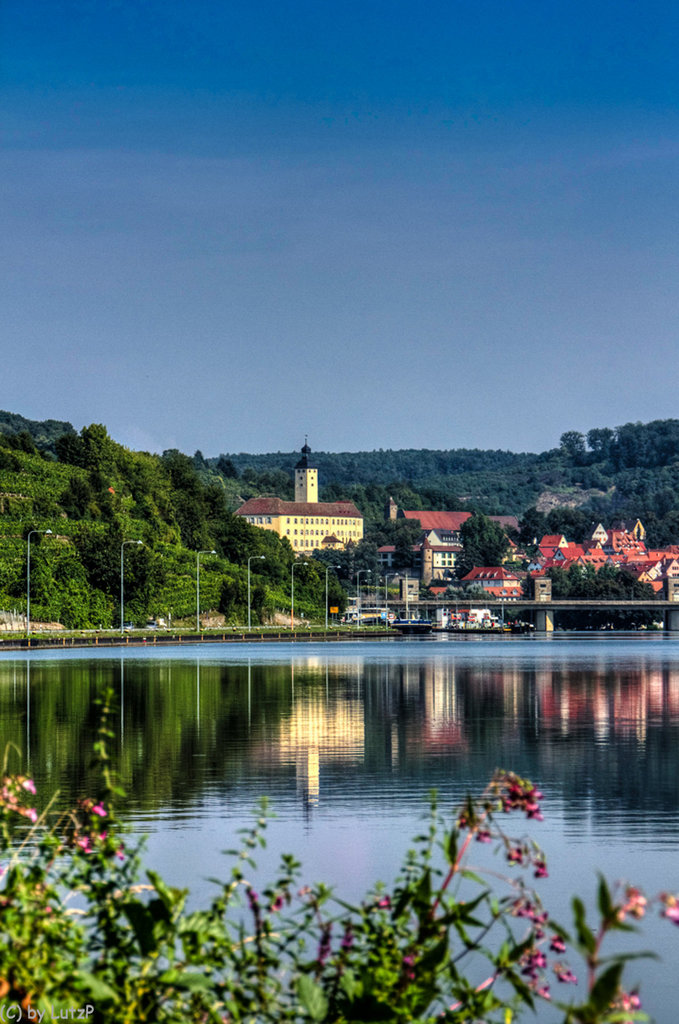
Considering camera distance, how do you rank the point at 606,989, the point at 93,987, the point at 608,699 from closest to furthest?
the point at 606,989 → the point at 93,987 → the point at 608,699

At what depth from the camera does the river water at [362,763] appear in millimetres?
16000

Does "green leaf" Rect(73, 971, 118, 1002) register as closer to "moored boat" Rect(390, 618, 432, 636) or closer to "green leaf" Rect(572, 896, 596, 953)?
"green leaf" Rect(572, 896, 596, 953)

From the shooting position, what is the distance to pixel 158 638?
4240 inches

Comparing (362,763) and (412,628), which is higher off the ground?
(362,763)

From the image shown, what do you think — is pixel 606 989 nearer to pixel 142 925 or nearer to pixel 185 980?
pixel 185 980

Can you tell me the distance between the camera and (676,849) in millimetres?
16828

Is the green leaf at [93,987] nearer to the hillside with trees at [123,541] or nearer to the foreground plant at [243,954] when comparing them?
the foreground plant at [243,954]

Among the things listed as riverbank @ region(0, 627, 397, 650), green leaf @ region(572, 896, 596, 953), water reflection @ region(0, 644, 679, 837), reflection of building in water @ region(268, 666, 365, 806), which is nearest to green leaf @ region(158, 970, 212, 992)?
green leaf @ region(572, 896, 596, 953)

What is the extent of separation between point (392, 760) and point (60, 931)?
19.4 meters

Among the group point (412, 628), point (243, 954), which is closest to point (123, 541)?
point (412, 628)

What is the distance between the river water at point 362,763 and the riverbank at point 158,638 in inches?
1520

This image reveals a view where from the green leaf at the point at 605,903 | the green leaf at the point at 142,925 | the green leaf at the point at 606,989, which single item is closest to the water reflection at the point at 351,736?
the green leaf at the point at 142,925

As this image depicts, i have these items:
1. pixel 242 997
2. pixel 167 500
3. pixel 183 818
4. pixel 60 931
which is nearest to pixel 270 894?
pixel 242 997

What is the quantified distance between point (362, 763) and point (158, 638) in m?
83.5
